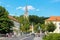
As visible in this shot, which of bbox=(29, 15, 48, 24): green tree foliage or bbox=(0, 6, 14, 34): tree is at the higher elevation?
bbox=(29, 15, 48, 24): green tree foliage

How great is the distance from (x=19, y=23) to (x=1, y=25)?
160 feet

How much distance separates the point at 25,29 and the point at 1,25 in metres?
42.9

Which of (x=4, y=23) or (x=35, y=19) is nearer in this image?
(x=4, y=23)

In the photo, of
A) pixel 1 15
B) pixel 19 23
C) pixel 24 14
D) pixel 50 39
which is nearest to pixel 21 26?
pixel 19 23

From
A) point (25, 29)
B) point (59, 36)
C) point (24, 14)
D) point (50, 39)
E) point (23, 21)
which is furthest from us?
point (24, 14)

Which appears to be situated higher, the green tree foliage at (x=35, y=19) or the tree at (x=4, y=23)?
the green tree foliage at (x=35, y=19)

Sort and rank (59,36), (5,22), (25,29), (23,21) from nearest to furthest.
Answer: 1. (59,36)
2. (5,22)
3. (25,29)
4. (23,21)

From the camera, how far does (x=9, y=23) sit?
214 feet

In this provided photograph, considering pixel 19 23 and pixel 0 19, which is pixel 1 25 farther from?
pixel 19 23

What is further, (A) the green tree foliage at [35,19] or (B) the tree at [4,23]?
(A) the green tree foliage at [35,19]

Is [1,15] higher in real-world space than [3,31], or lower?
higher

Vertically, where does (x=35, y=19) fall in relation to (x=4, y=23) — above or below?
above

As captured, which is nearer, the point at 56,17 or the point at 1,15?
the point at 1,15

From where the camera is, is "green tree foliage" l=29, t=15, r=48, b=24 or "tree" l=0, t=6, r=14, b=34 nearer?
"tree" l=0, t=6, r=14, b=34
